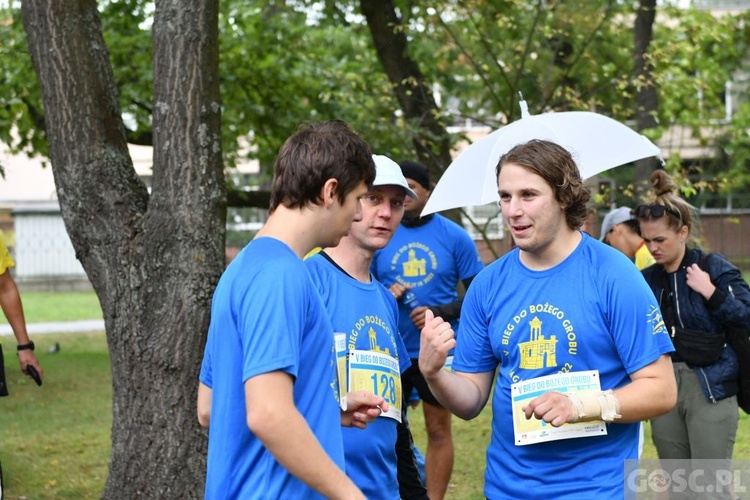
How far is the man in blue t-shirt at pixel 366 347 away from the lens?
3.58 m

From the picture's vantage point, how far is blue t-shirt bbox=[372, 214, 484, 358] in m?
6.50

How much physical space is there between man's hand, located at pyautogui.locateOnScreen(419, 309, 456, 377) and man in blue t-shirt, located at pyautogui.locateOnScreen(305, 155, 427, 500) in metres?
0.26

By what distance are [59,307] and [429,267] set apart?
864 inches

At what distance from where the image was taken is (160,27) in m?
6.11

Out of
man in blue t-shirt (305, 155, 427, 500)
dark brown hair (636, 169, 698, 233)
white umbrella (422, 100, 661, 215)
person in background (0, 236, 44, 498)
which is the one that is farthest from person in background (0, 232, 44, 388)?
dark brown hair (636, 169, 698, 233)

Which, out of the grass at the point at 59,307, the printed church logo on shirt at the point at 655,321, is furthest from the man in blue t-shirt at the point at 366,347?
the grass at the point at 59,307

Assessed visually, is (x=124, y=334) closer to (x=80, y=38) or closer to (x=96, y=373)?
(x=80, y=38)

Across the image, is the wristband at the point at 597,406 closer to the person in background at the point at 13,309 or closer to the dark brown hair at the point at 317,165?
the dark brown hair at the point at 317,165

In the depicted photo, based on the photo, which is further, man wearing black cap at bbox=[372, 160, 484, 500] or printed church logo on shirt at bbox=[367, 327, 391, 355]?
man wearing black cap at bbox=[372, 160, 484, 500]

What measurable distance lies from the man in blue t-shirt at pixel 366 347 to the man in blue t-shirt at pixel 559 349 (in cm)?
27

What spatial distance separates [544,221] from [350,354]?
2.59 ft

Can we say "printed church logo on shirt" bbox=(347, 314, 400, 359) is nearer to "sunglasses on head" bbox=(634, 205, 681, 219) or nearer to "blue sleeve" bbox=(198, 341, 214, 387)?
"blue sleeve" bbox=(198, 341, 214, 387)

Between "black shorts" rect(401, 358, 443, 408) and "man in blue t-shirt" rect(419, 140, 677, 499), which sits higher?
"man in blue t-shirt" rect(419, 140, 677, 499)

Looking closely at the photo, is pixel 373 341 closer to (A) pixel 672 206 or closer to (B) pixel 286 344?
(B) pixel 286 344
